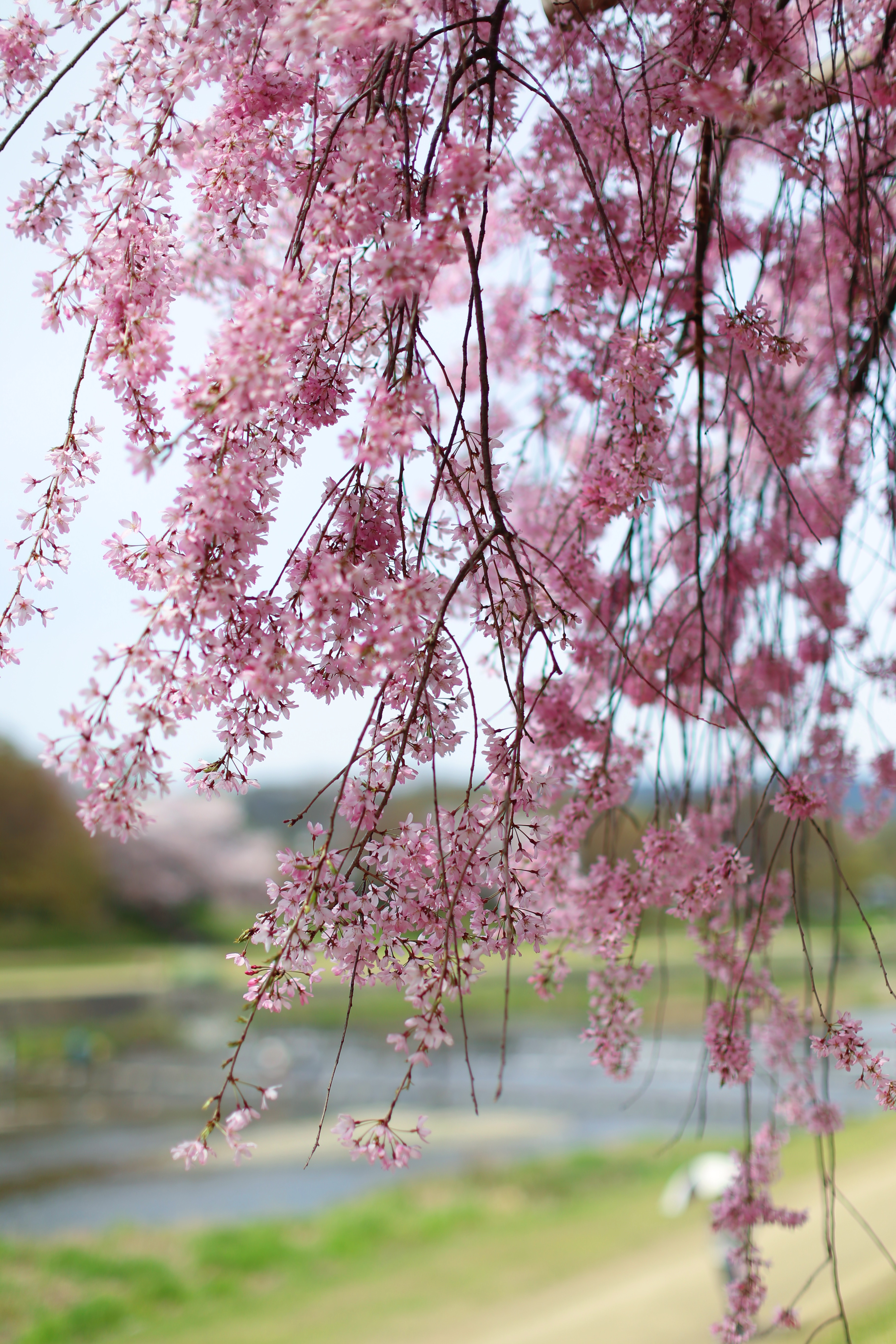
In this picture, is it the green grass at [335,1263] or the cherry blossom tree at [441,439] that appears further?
the green grass at [335,1263]

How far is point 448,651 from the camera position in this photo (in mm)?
810

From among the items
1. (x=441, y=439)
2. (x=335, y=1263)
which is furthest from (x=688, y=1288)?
(x=441, y=439)

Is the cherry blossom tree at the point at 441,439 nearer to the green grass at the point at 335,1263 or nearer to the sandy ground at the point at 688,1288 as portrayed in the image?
the sandy ground at the point at 688,1288

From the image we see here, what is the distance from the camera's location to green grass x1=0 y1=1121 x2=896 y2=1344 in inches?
172

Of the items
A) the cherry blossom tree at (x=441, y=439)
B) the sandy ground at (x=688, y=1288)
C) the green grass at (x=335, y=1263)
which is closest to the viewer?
the cherry blossom tree at (x=441, y=439)

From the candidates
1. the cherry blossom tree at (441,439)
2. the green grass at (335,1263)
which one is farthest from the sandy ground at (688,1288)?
the cherry blossom tree at (441,439)

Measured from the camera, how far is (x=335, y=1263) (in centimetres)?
527

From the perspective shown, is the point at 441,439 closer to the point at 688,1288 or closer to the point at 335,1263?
the point at 688,1288

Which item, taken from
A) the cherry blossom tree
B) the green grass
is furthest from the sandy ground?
the cherry blossom tree

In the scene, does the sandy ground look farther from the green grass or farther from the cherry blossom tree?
the cherry blossom tree

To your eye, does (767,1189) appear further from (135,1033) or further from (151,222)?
(135,1033)

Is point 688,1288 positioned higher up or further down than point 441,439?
further down

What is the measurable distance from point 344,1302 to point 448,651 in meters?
4.54

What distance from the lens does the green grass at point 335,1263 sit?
14.3 feet
